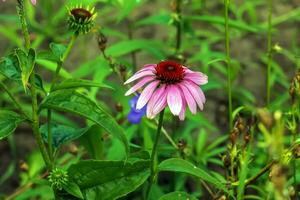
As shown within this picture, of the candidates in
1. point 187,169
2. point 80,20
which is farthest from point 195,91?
point 80,20

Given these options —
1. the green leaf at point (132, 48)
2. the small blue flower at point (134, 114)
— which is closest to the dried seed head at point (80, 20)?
the small blue flower at point (134, 114)

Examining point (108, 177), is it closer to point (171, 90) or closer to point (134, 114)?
point (171, 90)

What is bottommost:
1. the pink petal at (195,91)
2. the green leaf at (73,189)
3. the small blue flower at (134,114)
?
the green leaf at (73,189)

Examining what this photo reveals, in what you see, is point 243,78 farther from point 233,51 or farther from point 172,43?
point 172,43

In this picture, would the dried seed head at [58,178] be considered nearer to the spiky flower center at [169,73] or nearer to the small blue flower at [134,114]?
the spiky flower center at [169,73]

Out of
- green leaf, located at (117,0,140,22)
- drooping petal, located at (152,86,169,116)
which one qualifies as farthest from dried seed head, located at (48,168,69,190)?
green leaf, located at (117,0,140,22)

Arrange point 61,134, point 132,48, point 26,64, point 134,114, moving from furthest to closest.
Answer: point 132,48, point 134,114, point 61,134, point 26,64
